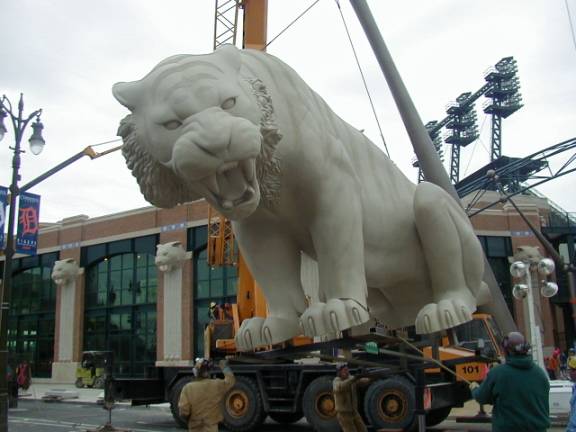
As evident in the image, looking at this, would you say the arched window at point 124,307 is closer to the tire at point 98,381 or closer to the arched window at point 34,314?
the tire at point 98,381

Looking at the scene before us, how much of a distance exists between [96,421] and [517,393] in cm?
1143

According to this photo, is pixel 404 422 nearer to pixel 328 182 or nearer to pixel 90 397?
pixel 328 182

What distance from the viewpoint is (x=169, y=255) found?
2291cm

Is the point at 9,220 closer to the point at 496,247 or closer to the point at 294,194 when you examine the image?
the point at 294,194

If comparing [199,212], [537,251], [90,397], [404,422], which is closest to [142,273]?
[199,212]

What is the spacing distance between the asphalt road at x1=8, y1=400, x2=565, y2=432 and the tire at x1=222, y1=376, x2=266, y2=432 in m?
0.55

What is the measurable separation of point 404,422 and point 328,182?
7809 mm

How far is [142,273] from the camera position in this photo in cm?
2542

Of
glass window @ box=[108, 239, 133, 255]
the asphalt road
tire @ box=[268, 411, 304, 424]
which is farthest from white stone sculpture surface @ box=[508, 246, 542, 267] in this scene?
glass window @ box=[108, 239, 133, 255]

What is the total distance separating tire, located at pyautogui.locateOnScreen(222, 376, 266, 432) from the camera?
1061 cm

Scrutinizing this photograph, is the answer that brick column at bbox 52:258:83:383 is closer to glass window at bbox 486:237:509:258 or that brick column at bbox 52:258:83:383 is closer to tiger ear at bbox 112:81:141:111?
glass window at bbox 486:237:509:258

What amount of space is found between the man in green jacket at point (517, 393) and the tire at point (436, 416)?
742cm

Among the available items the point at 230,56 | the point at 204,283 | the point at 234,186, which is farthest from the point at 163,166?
the point at 204,283

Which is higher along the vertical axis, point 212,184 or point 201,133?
point 201,133
